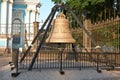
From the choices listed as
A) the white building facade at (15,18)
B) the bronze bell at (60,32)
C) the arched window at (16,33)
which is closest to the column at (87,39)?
the bronze bell at (60,32)

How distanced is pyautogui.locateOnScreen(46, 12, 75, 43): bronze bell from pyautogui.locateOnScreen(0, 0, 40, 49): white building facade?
71.8 ft

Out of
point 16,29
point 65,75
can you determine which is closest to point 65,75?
point 65,75

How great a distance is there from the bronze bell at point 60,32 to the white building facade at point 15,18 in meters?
21.9

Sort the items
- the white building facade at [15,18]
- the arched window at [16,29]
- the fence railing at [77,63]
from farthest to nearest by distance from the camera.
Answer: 1. the arched window at [16,29]
2. the white building facade at [15,18]
3. the fence railing at [77,63]

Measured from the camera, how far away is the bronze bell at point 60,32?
33.7 ft

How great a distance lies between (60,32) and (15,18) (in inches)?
1282

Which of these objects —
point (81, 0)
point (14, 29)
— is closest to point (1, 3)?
point (14, 29)

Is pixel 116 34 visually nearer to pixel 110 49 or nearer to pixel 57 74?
pixel 110 49

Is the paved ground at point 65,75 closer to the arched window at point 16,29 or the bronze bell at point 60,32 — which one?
the bronze bell at point 60,32

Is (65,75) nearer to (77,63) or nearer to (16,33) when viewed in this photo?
(77,63)

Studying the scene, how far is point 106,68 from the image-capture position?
1052 centimetres

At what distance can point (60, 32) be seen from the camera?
34.2ft

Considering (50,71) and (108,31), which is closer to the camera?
(50,71)

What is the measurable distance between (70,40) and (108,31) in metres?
4.85
